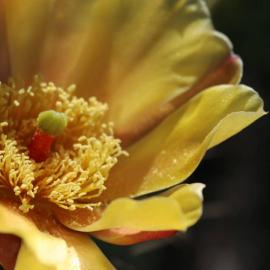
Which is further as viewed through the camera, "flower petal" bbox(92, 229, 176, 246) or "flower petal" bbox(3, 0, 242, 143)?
"flower petal" bbox(3, 0, 242, 143)

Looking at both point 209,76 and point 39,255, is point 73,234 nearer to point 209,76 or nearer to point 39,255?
point 39,255

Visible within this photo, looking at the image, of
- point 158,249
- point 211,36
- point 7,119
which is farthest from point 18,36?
point 158,249

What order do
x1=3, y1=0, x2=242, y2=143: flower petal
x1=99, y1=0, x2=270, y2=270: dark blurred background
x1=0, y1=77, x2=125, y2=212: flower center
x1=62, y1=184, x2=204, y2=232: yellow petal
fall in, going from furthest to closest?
x1=99, y1=0, x2=270, y2=270: dark blurred background → x1=3, y1=0, x2=242, y2=143: flower petal → x1=0, y1=77, x2=125, y2=212: flower center → x1=62, y1=184, x2=204, y2=232: yellow petal

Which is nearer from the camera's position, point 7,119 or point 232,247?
point 7,119

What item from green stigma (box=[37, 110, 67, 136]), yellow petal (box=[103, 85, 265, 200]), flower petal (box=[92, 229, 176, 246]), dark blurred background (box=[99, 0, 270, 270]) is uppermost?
green stigma (box=[37, 110, 67, 136])

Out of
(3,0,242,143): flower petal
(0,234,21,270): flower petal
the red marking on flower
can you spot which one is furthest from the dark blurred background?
(0,234,21,270): flower petal

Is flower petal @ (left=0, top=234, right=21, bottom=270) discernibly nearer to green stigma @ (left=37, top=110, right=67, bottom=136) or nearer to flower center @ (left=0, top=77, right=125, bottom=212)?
flower center @ (left=0, top=77, right=125, bottom=212)

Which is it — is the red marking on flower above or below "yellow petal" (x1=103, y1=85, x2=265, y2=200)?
above
